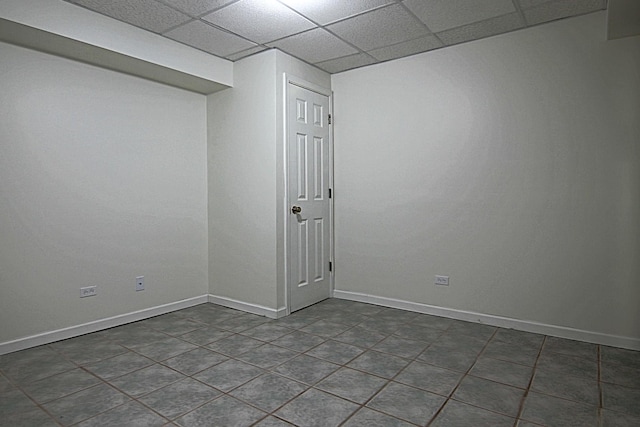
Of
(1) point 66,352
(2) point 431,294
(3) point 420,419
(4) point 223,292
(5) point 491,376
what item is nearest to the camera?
(3) point 420,419

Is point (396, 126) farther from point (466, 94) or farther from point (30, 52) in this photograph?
point (30, 52)

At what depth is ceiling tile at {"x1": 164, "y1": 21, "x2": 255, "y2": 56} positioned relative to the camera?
10.5ft

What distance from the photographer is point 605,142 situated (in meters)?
2.99

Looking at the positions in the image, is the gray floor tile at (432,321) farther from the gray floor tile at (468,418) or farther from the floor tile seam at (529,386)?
the gray floor tile at (468,418)

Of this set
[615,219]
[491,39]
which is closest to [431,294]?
[615,219]

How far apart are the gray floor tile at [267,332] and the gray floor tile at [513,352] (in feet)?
5.17

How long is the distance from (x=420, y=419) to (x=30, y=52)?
3602 millimetres

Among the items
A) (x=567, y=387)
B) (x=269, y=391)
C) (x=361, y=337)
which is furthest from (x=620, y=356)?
(x=269, y=391)

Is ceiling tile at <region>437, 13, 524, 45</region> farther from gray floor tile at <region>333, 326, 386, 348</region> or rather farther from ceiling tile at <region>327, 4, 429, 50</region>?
gray floor tile at <region>333, 326, 386, 348</region>

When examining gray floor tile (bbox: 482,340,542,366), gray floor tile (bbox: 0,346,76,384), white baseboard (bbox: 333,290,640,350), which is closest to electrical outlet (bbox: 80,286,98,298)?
gray floor tile (bbox: 0,346,76,384)

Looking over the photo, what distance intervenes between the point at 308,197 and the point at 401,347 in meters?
1.77

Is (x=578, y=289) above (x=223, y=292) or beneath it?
above

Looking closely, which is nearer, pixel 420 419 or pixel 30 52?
pixel 420 419

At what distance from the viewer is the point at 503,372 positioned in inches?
101
